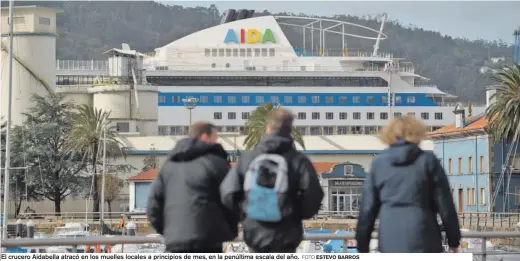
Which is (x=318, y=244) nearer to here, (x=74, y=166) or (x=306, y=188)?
(x=306, y=188)

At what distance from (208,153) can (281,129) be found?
30.1 inches

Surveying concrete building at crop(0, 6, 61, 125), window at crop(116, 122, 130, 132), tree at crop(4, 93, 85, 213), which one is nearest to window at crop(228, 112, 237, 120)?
window at crop(116, 122, 130, 132)

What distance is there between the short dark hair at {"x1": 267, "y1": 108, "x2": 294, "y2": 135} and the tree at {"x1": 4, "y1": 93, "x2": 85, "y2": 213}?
6796 cm

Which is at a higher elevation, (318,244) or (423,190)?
(423,190)

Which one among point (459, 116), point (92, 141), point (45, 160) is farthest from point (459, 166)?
point (45, 160)

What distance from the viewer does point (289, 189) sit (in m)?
11.0

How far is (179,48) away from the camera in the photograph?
14725cm

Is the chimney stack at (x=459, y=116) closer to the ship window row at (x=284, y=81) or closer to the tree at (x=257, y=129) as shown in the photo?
the tree at (x=257, y=129)

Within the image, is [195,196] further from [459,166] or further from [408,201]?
[459,166]

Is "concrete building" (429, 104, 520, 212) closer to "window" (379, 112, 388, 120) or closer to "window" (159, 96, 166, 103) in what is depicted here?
"window" (379, 112, 388, 120)

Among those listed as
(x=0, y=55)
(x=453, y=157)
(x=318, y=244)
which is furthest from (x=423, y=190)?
(x=0, y=55)

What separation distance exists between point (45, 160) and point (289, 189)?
7193 cm

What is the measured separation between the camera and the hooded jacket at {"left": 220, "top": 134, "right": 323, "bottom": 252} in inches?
432

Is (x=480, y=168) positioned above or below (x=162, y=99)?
below
